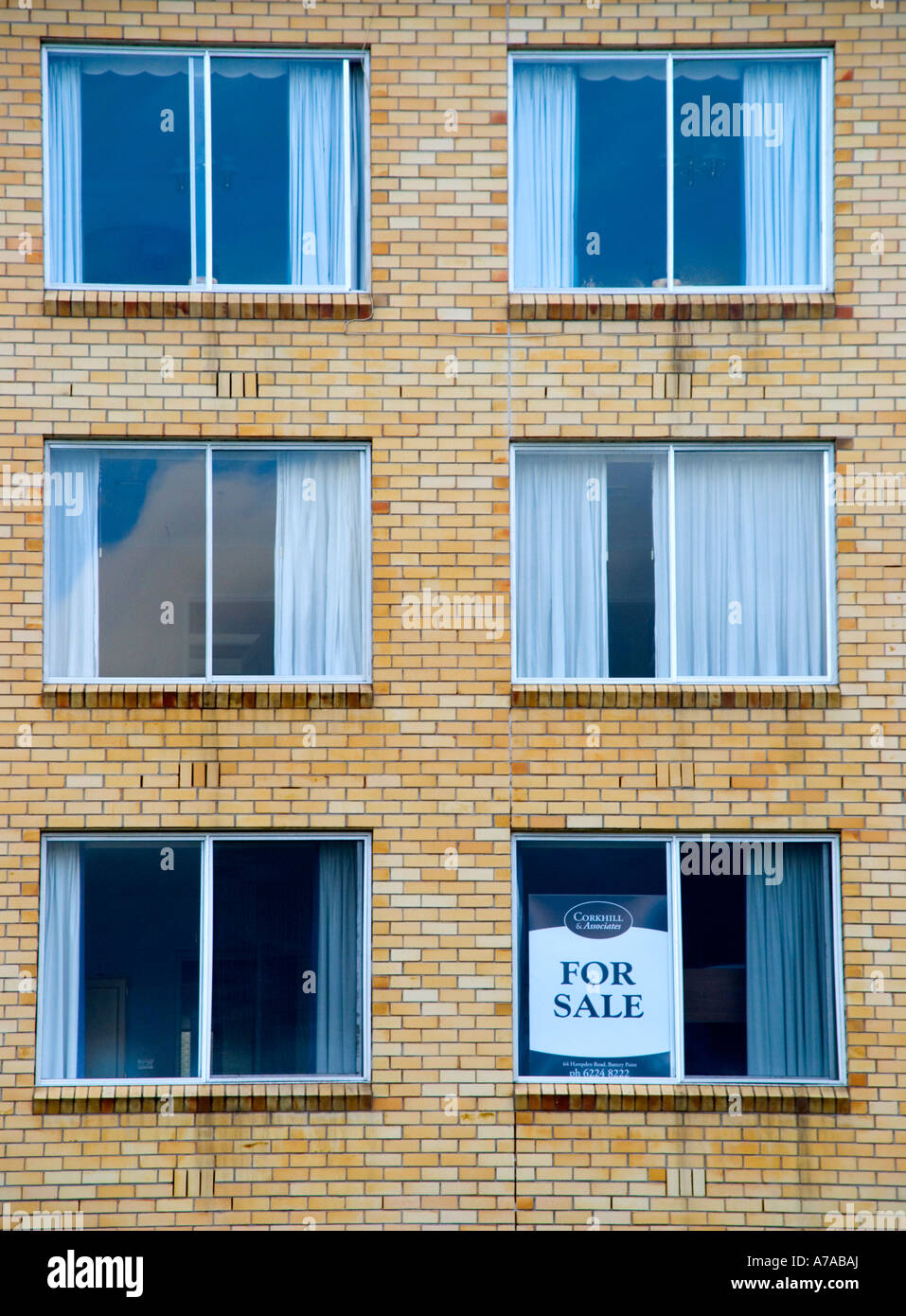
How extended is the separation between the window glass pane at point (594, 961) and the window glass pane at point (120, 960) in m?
2.37

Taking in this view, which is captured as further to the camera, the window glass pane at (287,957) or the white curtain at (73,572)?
the white curtain at (73,572)

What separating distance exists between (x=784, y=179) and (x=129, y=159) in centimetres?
490

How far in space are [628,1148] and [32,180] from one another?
806 cm

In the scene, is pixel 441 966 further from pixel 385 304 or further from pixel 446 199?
pixel 446 199

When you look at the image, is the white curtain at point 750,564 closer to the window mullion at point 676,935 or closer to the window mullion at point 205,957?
the window mullion at point 676,935

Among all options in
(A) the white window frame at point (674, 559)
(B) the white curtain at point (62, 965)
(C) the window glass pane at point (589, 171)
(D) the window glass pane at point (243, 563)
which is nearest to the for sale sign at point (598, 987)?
(A) the white window frame at point (674, 559)

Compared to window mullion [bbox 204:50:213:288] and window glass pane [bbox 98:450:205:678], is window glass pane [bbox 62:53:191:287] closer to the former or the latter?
window mullion [bbox 204:50:213:288]

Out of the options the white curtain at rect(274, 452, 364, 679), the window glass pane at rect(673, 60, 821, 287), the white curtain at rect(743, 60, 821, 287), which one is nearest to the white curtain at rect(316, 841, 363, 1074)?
the white curtain at rect(274, 452, 364, 679)

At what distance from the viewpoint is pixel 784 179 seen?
419 inches

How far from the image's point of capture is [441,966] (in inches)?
387

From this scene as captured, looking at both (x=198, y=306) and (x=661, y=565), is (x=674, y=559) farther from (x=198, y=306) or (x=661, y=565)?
(x=198, y=306)

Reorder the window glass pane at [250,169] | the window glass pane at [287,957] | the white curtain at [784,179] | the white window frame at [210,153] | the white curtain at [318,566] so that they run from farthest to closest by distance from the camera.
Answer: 1. the white curtain at [784,179]
2. the window glass pane at [250,169]
3. the white window frame at [210,153]
4. the white curtain at [318,566]
5. the window glass pane at [287,957]

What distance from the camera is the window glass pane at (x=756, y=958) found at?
392 inches

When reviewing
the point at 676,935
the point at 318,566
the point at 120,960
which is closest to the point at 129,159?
the point at 318,566
